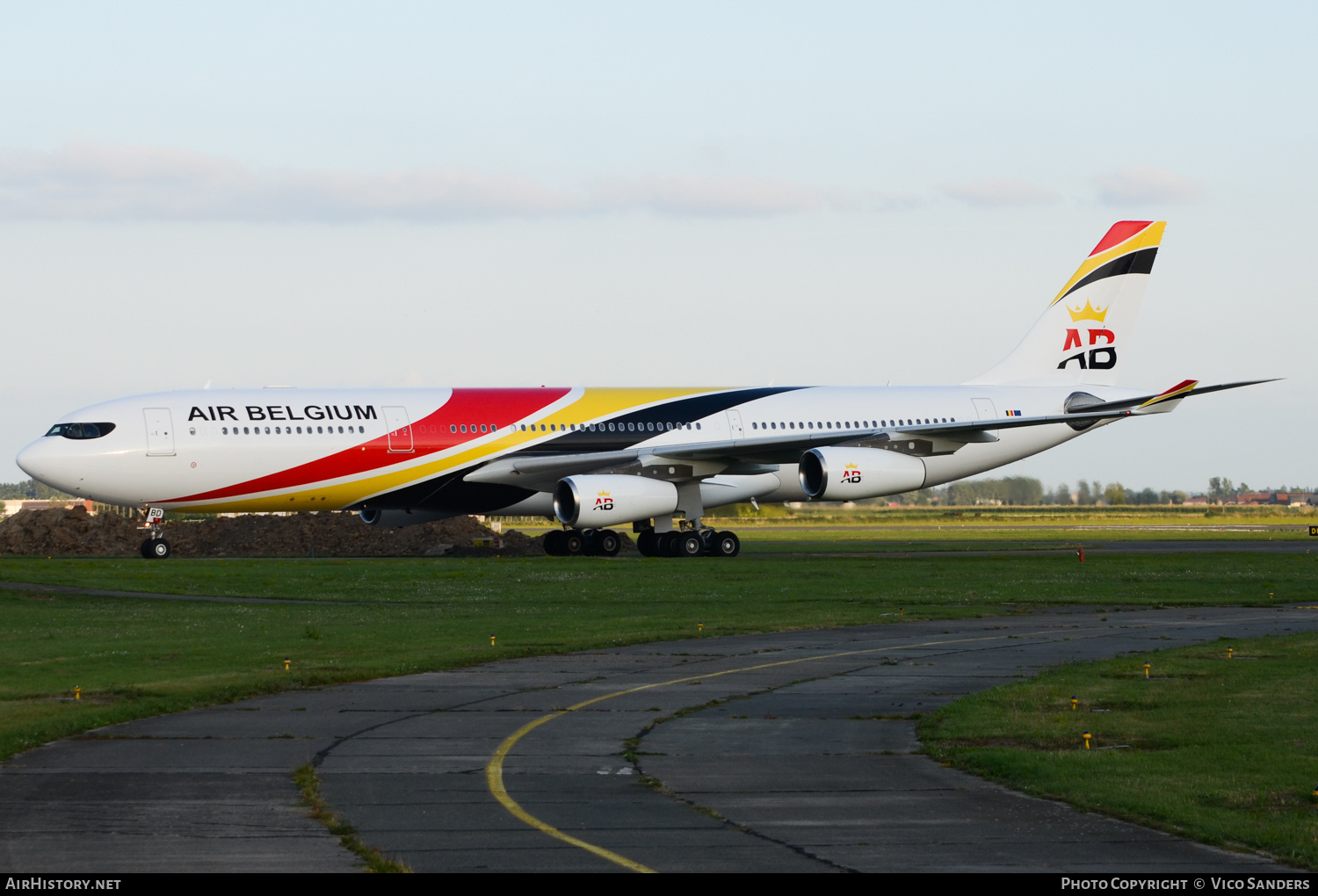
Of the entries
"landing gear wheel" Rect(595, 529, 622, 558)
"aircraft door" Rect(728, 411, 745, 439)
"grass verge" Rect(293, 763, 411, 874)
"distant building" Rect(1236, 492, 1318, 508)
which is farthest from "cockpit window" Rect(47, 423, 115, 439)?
"distant building" Rect(1236, 492, 1318, 508)

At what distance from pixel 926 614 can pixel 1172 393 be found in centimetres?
2228

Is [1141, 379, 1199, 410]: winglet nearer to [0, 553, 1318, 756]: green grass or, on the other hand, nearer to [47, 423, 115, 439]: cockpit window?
[0, 553, 1318, 756]: green grass

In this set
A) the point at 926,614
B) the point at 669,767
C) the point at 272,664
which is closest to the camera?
the point at 669,767

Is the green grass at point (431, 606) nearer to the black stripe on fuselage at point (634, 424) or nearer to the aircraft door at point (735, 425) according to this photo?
the black stripe on fuselage at point (634, 424)

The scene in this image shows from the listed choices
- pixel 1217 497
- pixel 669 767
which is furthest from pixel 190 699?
pixel 1217 497

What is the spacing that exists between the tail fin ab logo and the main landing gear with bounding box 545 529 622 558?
17178 mm

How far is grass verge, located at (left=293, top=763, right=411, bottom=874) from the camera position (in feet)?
29.0

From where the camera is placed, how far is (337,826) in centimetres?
1007

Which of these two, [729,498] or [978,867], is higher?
[729,498]

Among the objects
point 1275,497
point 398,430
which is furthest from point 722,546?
point 1275,497

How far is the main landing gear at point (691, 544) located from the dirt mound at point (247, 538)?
6978 millimetres

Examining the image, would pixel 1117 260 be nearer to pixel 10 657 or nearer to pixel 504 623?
pixel 504 623

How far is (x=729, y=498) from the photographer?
148ft

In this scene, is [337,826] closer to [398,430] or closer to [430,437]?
[398,430]
